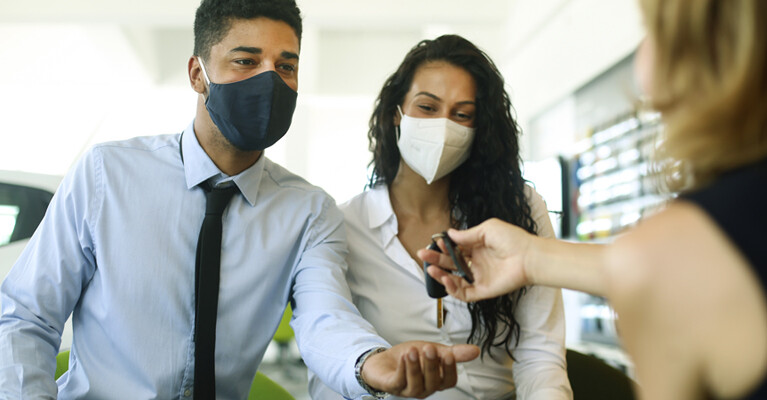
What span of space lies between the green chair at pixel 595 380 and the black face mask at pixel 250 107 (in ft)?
3.44

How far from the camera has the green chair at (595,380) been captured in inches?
69.1

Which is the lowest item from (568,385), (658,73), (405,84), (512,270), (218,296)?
(568,385)

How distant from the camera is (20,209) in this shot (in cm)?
238

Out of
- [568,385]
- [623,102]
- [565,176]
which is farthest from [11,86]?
[568,385]

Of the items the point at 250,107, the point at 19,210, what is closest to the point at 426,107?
the point at 250,107

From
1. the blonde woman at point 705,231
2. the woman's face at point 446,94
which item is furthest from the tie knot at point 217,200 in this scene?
the blonde woman at point 705,231

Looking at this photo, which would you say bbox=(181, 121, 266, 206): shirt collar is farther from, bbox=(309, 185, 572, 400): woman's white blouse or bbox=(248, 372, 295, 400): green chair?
bbox=(248, 372, 295, 400): green chair

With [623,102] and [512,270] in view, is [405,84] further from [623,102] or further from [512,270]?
[623,102]

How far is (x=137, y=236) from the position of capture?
1675 millimetres

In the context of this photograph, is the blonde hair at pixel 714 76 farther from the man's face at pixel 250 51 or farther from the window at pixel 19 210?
the window at pixel 19 210

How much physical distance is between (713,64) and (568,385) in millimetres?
1267

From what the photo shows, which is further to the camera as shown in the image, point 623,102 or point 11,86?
point 11,86

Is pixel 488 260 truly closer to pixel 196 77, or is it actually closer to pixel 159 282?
pixel 159 282

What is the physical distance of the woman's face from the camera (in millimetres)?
1966
